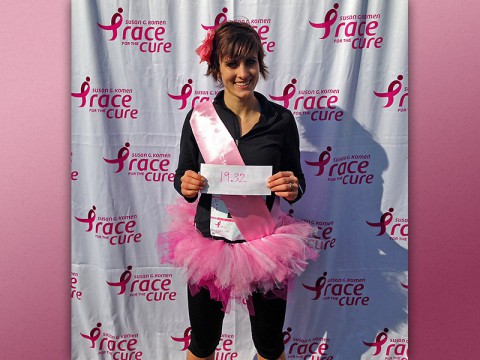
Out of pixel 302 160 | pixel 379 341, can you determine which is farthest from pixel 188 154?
pixel 379 341

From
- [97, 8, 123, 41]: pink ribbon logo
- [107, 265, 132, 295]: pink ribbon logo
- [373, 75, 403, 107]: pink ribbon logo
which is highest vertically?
[97, 8, 123, 41]: pink ribbon logo

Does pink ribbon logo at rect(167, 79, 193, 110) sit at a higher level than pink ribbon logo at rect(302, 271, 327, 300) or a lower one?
higher

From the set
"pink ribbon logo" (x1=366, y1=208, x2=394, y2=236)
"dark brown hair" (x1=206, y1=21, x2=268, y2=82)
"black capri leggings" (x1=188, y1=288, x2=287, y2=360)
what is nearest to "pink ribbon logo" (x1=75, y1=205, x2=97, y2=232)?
"black capri leggings" (x1=188, y1=288, x2=287, y2=360)

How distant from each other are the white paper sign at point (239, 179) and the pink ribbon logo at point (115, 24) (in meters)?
0.93

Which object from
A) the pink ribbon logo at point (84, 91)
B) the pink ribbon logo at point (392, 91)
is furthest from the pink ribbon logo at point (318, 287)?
the pink ribbon logo at point (84, 91)

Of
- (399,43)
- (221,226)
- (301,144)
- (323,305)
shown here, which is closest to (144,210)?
(221,226)

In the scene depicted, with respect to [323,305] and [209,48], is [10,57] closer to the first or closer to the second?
[209,48]

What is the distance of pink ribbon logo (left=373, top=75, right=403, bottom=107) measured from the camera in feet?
7.22

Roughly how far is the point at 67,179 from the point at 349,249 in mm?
1352

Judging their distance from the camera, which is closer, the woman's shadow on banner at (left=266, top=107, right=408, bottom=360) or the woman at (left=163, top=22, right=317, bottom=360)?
the woman at (left=163, top=22, right=317, bottom=360)

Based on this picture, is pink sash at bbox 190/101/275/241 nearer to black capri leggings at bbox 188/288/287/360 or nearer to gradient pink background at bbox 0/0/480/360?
black capri leggings at bbox 188/288/287/360

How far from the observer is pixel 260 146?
1.71 m

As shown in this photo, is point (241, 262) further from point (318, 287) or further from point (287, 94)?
point (287, 94)

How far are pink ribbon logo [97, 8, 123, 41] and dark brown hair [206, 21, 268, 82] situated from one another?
0.68 meters
